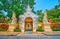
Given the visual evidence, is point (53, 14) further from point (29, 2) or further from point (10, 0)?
point (10, 0)

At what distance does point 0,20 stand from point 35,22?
27.9 feet

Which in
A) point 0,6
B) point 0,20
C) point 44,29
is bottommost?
point 44,29

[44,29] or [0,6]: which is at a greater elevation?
[0,6]

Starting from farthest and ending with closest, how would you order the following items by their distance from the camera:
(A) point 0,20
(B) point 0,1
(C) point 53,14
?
(C) point 53,14, (B) point 0,1, (A) point 0,20

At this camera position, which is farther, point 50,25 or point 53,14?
point 53,14

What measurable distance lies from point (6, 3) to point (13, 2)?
1766 millimetres

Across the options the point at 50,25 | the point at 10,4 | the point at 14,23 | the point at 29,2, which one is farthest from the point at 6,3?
the point at 50,25

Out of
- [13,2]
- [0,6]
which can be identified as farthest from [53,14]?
[0,6]

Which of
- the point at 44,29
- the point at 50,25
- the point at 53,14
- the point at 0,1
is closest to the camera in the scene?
the point at 44,29

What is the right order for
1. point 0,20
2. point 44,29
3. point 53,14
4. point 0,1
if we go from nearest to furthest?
point 44,29 → point 0,20 → point 0,1 → point 53,14

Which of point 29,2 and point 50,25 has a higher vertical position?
point 29,2

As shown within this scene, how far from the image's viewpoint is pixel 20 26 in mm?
25812

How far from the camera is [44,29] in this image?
81.3 feet

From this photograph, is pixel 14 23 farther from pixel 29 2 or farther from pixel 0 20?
pixel 29 2
